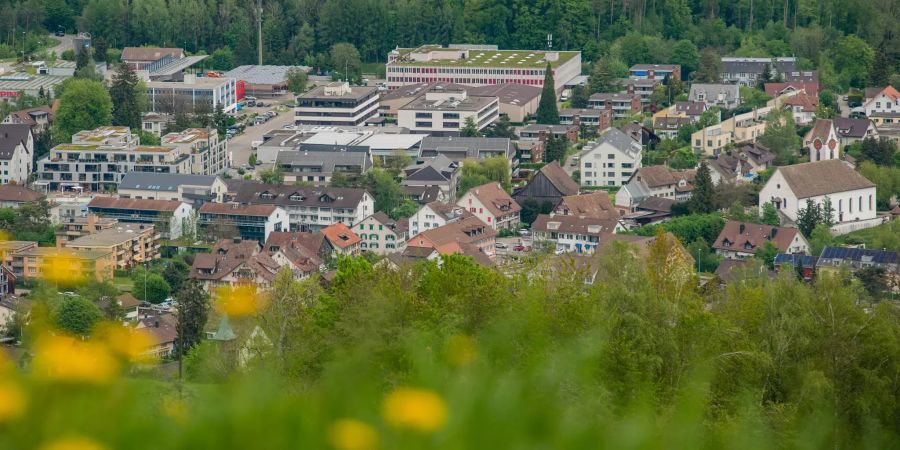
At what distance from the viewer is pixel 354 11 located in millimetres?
17109

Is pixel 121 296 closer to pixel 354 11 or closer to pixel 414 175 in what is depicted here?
pixel 414 175

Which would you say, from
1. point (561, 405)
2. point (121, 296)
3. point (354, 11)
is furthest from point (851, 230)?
point (561, 405)

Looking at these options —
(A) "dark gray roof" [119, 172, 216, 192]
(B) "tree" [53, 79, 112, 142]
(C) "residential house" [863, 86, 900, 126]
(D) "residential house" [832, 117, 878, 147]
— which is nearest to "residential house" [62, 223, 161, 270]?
(A) "dark gray roof" [119, 172, 216, 192]

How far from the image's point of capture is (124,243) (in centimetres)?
974

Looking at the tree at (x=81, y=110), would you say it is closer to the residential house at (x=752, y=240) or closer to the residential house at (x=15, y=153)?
the residential house at (x=15, y=153)

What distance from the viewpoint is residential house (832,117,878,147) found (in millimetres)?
12719

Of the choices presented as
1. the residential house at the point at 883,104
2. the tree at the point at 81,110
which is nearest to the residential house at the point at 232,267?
the tree at the point at 81,110

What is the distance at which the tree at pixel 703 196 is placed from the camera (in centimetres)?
1083

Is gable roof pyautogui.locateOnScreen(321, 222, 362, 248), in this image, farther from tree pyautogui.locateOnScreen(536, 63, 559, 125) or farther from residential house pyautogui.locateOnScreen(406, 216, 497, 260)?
tree pyautogui.locateOnScreen(536, 63, 559, 125)

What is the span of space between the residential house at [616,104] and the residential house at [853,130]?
2105 mm

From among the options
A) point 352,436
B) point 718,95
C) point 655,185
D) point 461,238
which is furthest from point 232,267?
point 352,436

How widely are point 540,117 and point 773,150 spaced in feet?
7.60

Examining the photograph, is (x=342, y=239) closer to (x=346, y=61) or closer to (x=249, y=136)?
(x=249, y=136)

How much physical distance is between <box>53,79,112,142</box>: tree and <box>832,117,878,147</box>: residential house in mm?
6501
